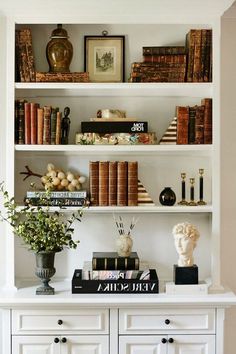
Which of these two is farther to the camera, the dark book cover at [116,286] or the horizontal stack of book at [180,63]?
the horizontal stack of book at [180,63]

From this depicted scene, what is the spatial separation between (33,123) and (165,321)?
47.9 inches

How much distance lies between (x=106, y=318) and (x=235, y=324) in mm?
880

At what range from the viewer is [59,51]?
10.4 ft

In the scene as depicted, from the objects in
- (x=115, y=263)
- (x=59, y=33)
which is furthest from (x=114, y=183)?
(x=59, y=33)

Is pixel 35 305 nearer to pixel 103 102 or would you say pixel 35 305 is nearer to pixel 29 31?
pixel 103 102

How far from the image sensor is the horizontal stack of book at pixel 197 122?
3105 millimetres

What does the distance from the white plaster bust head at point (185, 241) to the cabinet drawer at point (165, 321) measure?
26 cm

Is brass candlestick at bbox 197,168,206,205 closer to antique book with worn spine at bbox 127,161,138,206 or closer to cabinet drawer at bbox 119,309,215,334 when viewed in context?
antique book with worn spine at bbox 127,161,138,206

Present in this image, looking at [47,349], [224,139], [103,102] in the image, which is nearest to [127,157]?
[103,102]

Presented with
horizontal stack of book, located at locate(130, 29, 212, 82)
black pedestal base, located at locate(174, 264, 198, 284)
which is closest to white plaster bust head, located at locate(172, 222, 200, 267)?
black pedestal base, located at locate(174, 264, 198, 284)

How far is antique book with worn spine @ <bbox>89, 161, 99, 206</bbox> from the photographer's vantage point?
312cm

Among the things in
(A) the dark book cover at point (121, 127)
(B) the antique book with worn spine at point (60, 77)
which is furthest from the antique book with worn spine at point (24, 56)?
(A) the dark book cover at point (121, 127)

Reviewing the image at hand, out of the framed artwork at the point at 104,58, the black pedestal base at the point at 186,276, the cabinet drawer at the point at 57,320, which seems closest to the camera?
the cabinet drawer at the point at 57,320

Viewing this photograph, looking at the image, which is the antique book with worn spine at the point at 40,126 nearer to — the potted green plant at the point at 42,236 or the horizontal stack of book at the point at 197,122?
the potted green plant at the point at 42,236
